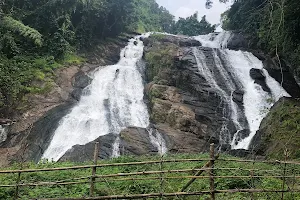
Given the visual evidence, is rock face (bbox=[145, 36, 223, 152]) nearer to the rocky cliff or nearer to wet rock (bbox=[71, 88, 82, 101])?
the rocky cliff

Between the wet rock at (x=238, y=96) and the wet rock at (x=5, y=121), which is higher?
the wet rock at (x=238, y=96)

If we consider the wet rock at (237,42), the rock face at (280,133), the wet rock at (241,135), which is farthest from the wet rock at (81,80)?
the wet rock at (237,42)

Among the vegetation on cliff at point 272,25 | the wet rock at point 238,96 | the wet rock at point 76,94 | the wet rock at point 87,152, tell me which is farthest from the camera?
the wet rock at point 76,94

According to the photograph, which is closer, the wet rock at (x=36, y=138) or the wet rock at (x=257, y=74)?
the wet rock at (x=36, y=138)

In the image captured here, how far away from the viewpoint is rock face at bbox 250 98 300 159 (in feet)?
38.1

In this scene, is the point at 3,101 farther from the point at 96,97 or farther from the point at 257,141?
the point at 257,141

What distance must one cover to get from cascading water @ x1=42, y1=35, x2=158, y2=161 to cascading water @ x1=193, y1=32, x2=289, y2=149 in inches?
175

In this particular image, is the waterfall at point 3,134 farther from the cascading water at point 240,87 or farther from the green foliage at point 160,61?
the cascading water at point 240,87

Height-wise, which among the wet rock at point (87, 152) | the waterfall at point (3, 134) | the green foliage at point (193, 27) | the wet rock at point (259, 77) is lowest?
the wet rock at point (87, 152)

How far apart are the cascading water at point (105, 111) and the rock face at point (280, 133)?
19.1 ft

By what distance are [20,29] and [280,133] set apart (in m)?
14.2

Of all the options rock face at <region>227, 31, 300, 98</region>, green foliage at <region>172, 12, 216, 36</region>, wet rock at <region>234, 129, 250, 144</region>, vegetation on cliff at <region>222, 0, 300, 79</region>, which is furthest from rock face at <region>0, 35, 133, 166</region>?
green foliage at <region>172, 12, 216, 36</region>

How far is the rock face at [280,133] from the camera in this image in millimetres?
11625

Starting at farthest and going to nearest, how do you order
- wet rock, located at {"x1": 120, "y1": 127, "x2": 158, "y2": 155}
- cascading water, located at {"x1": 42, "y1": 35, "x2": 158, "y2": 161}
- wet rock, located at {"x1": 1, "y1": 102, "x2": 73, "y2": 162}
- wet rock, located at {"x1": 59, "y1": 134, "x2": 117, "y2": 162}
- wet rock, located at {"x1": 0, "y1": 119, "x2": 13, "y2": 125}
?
cascading water, located at {"x1": 42, "y1": 35, "x2": 158, "y2": 161} < wet rock, located at {"x1": 0, "y1": 119, "x2": 13, "y2": 125} < wet rock, located at {"x1": 120, "y1": 127, "x2": 158, "y2": 155} < wet rock, located at {"x1": 1, "y1": 102, "x2": 73, "y2": 162} < wet rock, located at {"x1": 59, "y1": 134, "x2": 117, "y2": 162}
